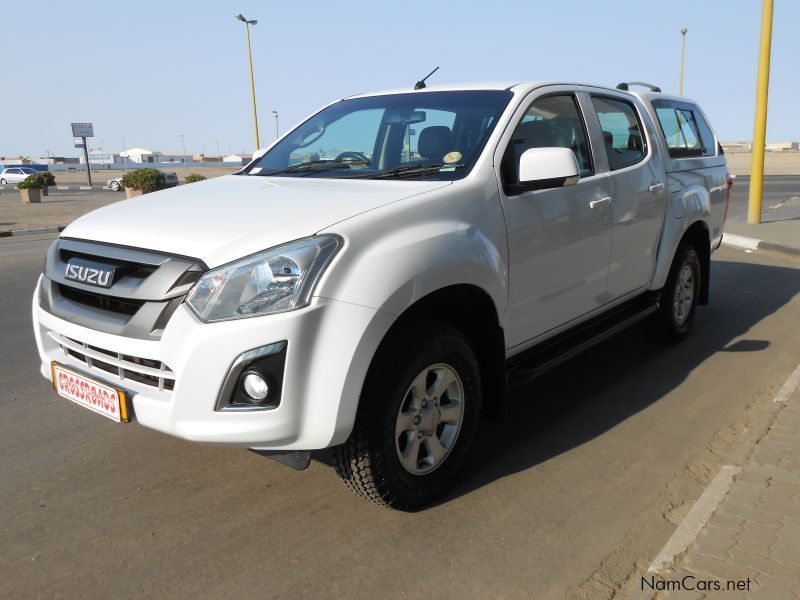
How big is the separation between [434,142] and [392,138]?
1.62ft

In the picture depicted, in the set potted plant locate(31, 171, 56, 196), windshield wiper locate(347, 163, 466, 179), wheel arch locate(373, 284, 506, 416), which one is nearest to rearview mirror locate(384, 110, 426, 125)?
windshield wiper locate(347, 163, 466, 179)

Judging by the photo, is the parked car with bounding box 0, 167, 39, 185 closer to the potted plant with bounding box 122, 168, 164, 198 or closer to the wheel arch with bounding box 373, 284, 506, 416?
the potted plant with bounding box 122, 168, 164, 198

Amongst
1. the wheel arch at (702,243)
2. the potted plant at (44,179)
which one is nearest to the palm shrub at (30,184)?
the potted plant at (44,179)

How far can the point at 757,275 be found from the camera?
Result: 8844 millimetres

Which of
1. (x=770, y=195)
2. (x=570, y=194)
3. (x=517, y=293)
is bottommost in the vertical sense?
(x=770, y=195)

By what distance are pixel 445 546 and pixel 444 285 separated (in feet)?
3.47

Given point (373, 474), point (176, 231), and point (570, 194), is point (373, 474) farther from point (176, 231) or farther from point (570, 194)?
point (570, 194)

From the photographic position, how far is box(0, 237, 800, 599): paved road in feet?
8.65

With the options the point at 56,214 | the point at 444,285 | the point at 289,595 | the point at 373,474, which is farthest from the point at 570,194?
the point at 56,214

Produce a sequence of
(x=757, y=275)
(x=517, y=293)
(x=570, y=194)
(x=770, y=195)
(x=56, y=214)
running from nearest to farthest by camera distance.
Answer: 1. (x=517, y=293)
2. (x=570, y=194)
3. (x=757, y=275)
4. (x=56, y=214)
5. (x=770, y=195)

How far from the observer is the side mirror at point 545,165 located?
3355 mm

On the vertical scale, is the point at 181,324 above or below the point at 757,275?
above

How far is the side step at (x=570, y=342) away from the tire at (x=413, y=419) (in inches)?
16.4

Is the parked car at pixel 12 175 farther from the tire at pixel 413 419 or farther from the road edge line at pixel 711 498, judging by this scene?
the road edge line at pixel 711 498
